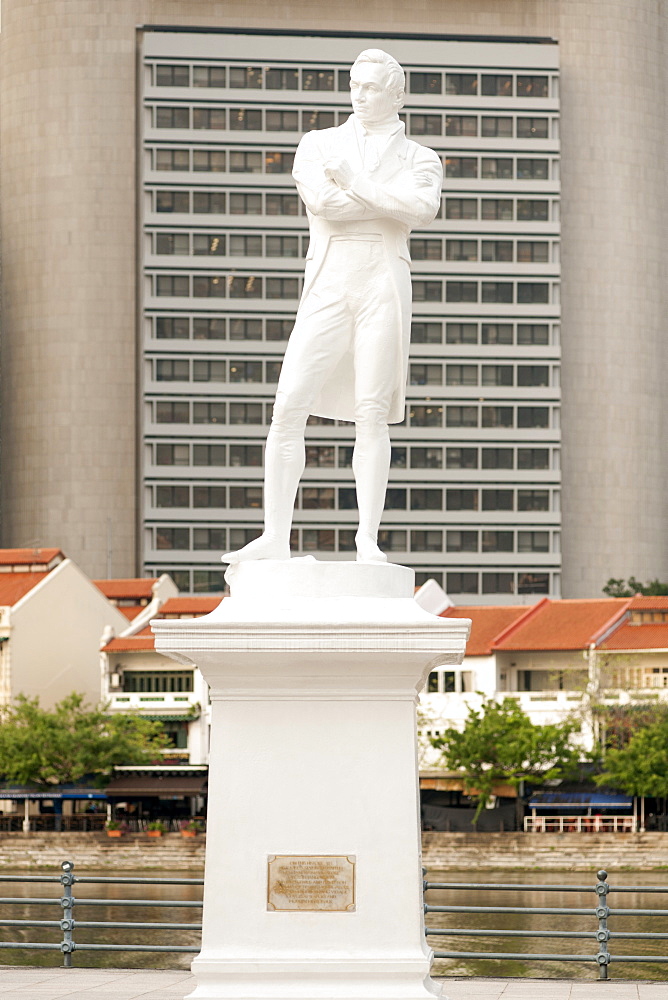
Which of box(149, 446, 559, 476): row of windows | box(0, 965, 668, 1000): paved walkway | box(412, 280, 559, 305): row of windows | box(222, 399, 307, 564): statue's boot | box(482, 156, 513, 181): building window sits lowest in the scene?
box(0, 965, 668, 1000): paved walkway

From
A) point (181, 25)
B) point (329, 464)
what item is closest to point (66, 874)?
point (329, 464)

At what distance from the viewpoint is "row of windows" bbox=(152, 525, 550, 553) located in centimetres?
9950

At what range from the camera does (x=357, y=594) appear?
1051 centimetres

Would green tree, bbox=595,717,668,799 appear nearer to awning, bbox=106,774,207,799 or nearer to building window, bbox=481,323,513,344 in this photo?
awning, bbox=106,774,207,799

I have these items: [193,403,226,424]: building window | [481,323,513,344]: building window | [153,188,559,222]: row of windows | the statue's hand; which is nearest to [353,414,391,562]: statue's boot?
the statue's hand

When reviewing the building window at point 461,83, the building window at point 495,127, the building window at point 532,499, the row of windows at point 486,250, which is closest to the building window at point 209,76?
the building window at point 461,83

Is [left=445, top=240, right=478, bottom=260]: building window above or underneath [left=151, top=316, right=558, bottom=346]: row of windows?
above

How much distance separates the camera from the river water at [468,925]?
2686 centimetres

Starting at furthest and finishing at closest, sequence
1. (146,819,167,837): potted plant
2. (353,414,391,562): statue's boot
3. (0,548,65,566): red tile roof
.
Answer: (0,548,65,566): red tile roof
(146,819,167,837): potted plant
(353,414,391,562): statue's boot

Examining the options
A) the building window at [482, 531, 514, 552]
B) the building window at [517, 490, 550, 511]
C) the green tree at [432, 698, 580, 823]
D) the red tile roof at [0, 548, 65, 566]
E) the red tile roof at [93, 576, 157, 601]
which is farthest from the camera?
the building window at [517, 490, 550, 511]

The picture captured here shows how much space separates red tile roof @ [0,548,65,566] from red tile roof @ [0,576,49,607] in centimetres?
48

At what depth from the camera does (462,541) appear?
101 meters

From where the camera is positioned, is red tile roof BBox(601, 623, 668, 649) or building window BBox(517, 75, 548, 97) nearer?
red tile roof BBox(601, 623, 668, 649)

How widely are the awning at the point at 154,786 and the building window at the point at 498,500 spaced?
45859 millimetres
